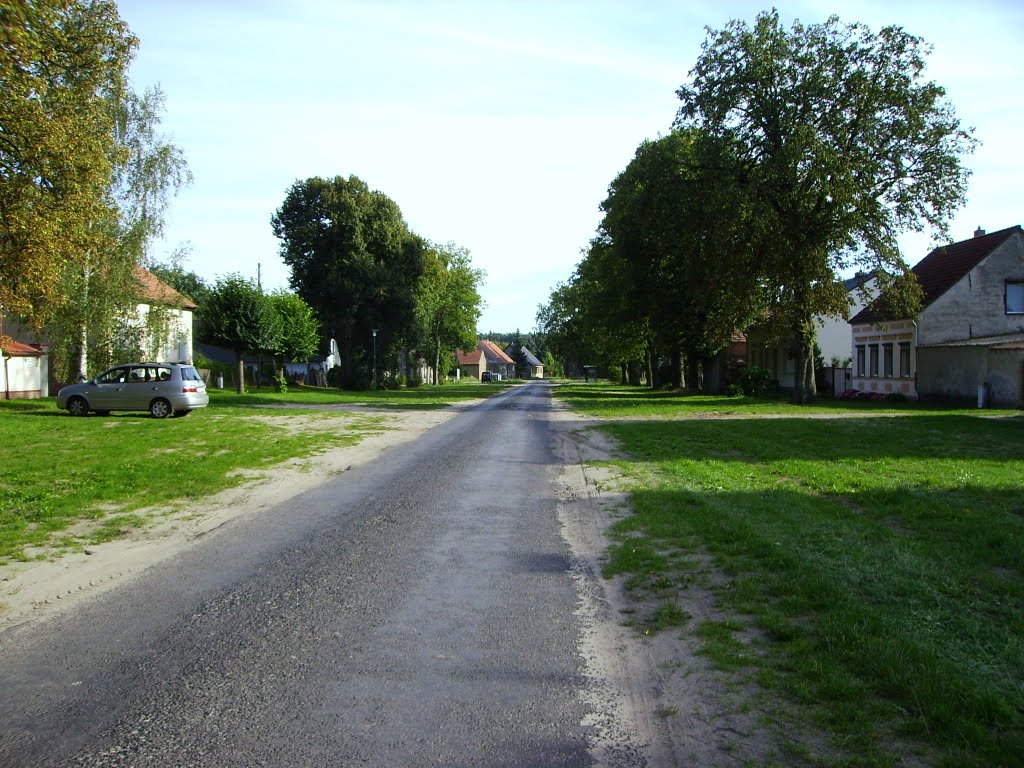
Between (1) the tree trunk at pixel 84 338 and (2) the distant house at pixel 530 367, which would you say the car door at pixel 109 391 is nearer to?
(1) the tree trunk at pixel 84 338

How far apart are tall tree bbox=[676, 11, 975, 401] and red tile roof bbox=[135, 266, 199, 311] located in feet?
75.2

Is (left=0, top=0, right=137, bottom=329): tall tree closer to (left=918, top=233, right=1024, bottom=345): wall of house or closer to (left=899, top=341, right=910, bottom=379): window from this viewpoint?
(left=918, top=233, right=1024, bottom=345): wall of house

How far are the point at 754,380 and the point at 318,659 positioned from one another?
40.2 metres

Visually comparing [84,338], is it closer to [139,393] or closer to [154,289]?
[154,289]

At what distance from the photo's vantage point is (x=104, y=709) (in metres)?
3.98

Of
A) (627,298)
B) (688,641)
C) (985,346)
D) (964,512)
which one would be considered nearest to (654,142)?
(627,298)

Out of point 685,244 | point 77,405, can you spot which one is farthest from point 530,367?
point 77,405

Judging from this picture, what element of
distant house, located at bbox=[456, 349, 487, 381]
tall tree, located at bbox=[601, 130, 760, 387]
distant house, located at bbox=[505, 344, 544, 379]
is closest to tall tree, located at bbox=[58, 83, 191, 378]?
tall tree, located at bbox=[601, 130, 760, 387]

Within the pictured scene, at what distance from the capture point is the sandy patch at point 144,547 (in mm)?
6043

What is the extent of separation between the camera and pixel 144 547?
778 cm

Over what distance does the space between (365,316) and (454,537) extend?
4541 cm

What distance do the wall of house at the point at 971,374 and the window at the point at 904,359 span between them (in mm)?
1006

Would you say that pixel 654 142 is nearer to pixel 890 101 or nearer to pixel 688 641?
pixel 890 101

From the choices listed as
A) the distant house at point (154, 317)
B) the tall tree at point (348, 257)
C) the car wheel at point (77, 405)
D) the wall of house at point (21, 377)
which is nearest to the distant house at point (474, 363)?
the tall tree at point (348, 257)
